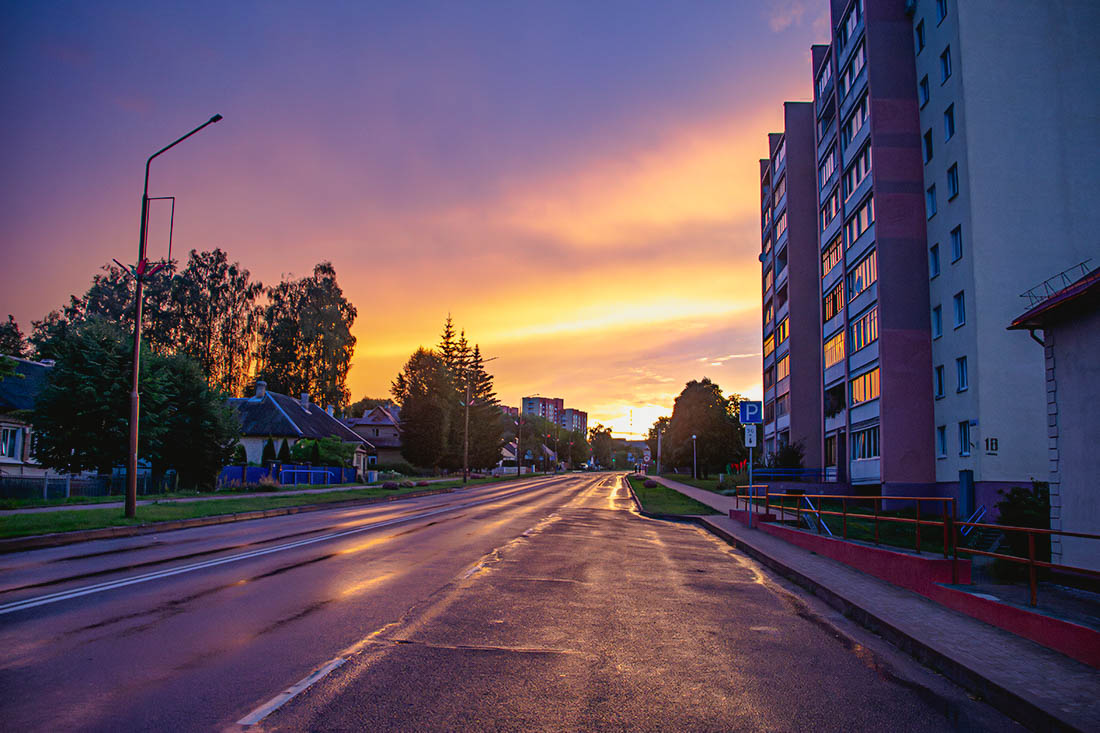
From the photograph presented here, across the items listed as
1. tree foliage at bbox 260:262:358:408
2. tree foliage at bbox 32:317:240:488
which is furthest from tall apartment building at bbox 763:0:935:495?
tree foliage at bbox 260:262:358:408

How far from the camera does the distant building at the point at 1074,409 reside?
11.5 m

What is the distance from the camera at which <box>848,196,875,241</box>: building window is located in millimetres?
34344

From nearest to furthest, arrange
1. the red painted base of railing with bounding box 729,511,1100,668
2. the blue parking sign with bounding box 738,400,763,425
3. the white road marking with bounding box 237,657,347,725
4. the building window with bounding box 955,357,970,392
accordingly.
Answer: the white road marking with bounding box 237,657,347,725
the red painted base of railing with bounding box 729,511,1100,668
the blue parking sign with bounding box 738,400,763,425
the building window with bounding box 955,357,970,392

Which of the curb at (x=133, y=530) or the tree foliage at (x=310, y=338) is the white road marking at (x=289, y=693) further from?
the tree foliage at (x=310, y=338)

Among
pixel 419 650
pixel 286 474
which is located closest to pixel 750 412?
pixel 419 650

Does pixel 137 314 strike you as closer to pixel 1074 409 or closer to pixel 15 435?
pixel 1074 409

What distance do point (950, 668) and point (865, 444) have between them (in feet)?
105

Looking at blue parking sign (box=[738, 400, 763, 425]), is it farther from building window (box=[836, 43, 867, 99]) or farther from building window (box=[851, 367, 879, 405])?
building window (box=[836, 43, 867, 99])

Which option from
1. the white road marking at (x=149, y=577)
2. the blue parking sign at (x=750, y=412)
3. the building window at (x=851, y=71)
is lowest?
the white road marking at (x=149, y=577)

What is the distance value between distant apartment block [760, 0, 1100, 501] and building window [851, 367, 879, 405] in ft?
0.44

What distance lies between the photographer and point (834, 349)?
41.2 m

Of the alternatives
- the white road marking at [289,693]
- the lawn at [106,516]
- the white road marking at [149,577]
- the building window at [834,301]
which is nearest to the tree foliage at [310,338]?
the lawn at [106,516]

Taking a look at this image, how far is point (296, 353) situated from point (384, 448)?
2194cm

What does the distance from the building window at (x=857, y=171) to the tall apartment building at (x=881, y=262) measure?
5 centimetres
